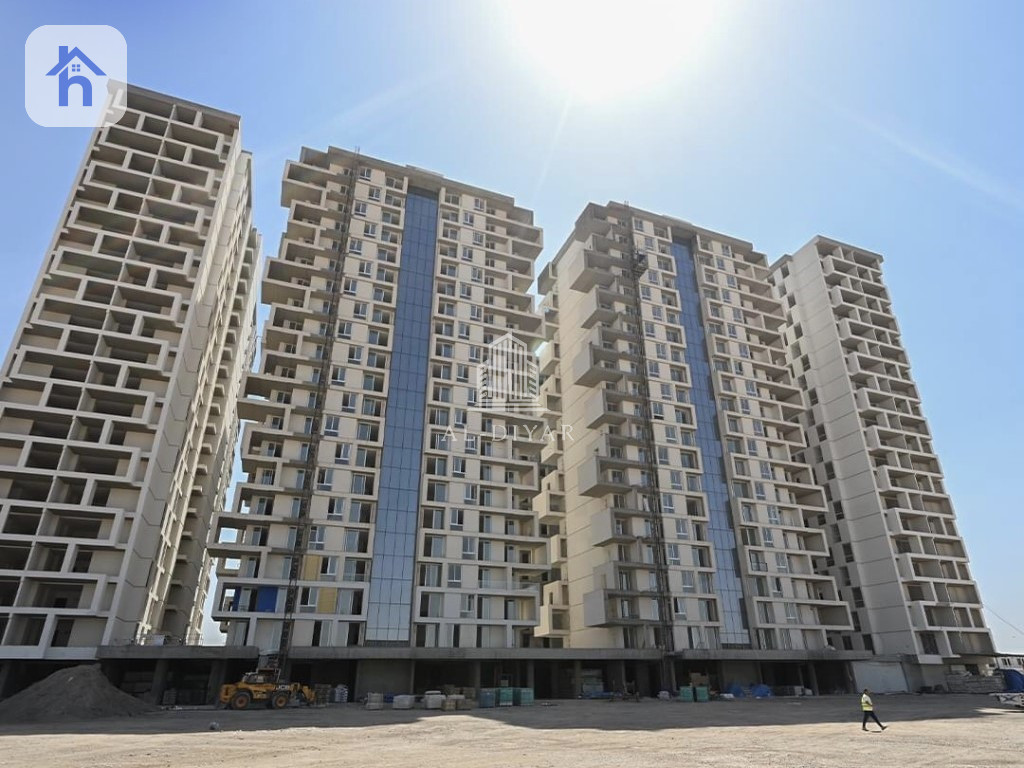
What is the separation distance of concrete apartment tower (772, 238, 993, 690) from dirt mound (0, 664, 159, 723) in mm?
68577

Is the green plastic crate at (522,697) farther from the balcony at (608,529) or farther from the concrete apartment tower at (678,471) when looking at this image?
the balcony at (608,529)

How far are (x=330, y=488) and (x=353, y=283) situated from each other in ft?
73.7

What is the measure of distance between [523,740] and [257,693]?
2214 cm

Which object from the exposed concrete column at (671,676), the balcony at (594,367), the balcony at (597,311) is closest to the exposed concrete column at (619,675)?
the exposed concrete column at (671,676)

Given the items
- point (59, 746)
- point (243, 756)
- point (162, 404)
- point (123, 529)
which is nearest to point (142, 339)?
point (162, 404)

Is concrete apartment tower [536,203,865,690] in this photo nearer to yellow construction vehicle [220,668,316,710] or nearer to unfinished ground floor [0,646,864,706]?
unfinished ground floor [0,646,864,706]

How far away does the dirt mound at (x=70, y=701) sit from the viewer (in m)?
34.2

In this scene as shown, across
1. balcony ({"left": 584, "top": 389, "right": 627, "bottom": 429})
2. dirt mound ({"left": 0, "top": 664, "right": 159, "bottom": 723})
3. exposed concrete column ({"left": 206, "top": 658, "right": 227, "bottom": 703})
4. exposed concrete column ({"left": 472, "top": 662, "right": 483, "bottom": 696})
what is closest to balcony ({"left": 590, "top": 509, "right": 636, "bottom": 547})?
balcony ({"left": 584, "top": 389, "right": 627, "bottom": 429})

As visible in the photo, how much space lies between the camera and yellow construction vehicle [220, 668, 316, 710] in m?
40.0

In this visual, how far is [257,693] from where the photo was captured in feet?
132

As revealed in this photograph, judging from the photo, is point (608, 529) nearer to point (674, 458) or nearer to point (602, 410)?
point (674, 458)

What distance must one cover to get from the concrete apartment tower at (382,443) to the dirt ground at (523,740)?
13597 millimetres

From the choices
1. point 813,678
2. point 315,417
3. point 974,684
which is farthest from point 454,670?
point 974,684

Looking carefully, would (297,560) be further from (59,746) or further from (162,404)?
(59,746)
